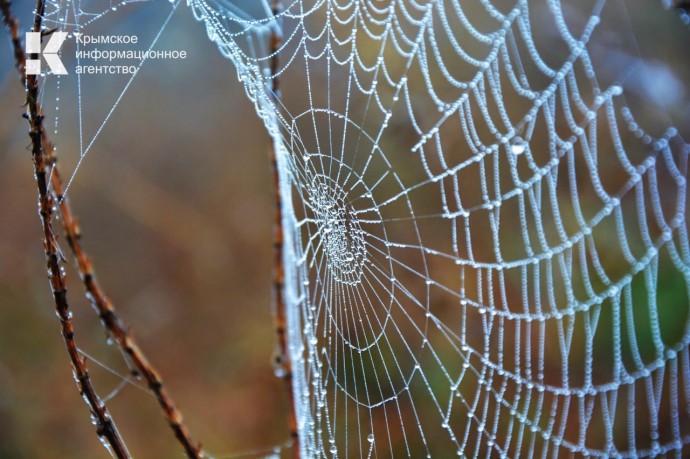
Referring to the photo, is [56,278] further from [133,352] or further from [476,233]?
[476,233]

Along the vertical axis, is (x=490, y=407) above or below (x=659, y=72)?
below

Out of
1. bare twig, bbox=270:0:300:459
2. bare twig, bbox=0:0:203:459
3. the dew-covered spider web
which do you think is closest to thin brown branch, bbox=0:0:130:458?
bare twig, bbox=0:0:203:459

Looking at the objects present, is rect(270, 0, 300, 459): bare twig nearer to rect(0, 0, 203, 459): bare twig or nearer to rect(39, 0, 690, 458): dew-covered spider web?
rect(0, 0, 203, 459): bare twig

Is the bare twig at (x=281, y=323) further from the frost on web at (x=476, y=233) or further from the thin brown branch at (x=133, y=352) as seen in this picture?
the frost on web at (x=476, y=233)

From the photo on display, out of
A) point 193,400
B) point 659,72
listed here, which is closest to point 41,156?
point 659,72

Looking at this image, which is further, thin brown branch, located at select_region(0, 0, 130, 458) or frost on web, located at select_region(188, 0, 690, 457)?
frost on web, located at select_region(188, 0, 690, 457)

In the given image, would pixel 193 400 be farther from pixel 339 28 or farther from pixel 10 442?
pixel 339 28

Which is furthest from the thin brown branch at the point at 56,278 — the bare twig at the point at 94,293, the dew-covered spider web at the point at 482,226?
the dew-covered spider web at the point at 482,226

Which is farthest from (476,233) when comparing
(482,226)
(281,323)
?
(281,323)

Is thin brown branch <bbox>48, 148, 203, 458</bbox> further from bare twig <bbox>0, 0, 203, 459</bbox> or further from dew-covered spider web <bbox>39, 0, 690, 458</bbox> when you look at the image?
dew-covered spider web <bbox>39, 0, 690, 458</bbox>

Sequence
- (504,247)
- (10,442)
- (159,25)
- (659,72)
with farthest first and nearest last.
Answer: (10,442) < (504,247) < (159,25) < (659,72)

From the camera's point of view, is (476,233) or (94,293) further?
(476,233)
